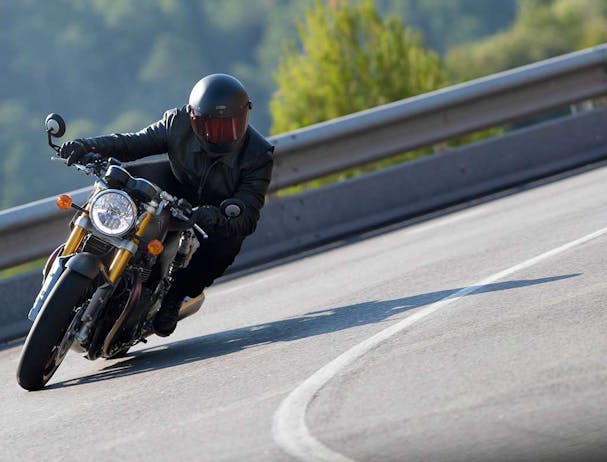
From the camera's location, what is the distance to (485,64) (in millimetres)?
128375

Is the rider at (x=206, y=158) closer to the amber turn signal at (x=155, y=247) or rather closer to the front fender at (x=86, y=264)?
the amber turn signal at (x=155, y=247)

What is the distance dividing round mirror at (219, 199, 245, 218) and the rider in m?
0.64

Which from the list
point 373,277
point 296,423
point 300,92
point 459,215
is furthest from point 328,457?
point 300,92

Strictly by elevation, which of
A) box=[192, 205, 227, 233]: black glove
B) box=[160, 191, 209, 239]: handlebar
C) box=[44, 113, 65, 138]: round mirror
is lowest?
box=[192, 205, 227, 233]: black glove

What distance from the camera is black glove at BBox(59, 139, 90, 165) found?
7855 millimetres

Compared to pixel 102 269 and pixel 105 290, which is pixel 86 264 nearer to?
pixel 102 269

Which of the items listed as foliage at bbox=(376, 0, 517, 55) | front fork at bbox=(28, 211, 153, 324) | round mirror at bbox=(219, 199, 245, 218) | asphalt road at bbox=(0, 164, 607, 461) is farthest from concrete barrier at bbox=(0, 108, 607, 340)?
foliage at bbox=(376, 0, 517, 55)

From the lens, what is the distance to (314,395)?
589 cm

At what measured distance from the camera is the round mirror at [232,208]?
720cm

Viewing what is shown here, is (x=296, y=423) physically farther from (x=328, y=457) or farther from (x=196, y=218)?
(x=196, y=218)

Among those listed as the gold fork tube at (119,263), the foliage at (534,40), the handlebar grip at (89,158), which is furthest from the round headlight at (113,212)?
the foliage at (534,40)

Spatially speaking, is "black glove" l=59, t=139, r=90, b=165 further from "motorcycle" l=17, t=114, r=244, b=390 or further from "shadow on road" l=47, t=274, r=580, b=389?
"shadow on road" l=47, t=274, r=580, b=389

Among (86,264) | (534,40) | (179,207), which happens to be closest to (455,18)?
(534,40)

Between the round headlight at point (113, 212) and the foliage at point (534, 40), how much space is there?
111 meters
